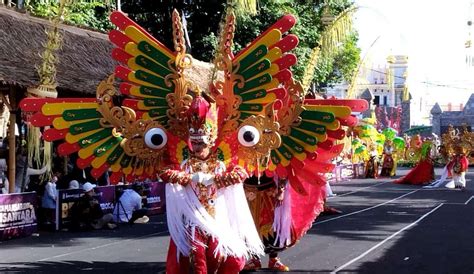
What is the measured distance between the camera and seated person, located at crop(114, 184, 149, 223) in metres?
13.6

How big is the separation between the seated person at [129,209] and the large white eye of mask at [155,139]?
8016 millimetres

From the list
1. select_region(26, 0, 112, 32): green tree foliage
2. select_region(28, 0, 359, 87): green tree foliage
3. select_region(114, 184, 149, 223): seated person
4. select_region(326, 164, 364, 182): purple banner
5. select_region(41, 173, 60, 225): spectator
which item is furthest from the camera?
select_region(326, 164, 364, 182): purple banner

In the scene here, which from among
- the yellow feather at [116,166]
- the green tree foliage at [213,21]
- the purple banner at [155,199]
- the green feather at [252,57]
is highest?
the green tree foliage at [213,21]

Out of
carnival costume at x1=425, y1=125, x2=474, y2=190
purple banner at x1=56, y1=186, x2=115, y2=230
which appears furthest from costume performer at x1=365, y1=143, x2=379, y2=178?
purple banner at x1=56, y1=186, x2=115, y2=230

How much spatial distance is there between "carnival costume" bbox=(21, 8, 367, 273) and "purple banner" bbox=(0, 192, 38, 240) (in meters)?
5.40

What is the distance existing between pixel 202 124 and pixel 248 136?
445 millimetres

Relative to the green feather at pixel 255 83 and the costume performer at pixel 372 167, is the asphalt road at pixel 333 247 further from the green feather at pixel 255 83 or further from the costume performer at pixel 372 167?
the costume performer at pixel 372 167

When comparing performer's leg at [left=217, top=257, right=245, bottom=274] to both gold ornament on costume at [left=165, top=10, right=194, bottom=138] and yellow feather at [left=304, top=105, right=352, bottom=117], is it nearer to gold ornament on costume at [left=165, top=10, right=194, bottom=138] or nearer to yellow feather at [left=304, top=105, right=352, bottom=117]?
gold ornament on costume at [left=165, top=10, right=194, bottom=138]

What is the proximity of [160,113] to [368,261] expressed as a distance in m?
3.95

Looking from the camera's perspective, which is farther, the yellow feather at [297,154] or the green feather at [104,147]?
the yellow feather at [297,154]

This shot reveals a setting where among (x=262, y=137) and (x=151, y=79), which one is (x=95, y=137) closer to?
(x=151, y=79)

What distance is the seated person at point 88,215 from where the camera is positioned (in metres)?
12.5

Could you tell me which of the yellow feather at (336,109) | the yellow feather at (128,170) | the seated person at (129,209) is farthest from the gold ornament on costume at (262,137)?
the seated person at (129,209)

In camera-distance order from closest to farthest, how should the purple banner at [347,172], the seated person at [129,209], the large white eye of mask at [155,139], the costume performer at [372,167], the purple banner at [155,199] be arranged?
the large white eye of mask at [155,139]
the seated person at [129,209]
the purple banner at [155,199]
the purple banner at [347,172]
the costume performer at [372,167]
